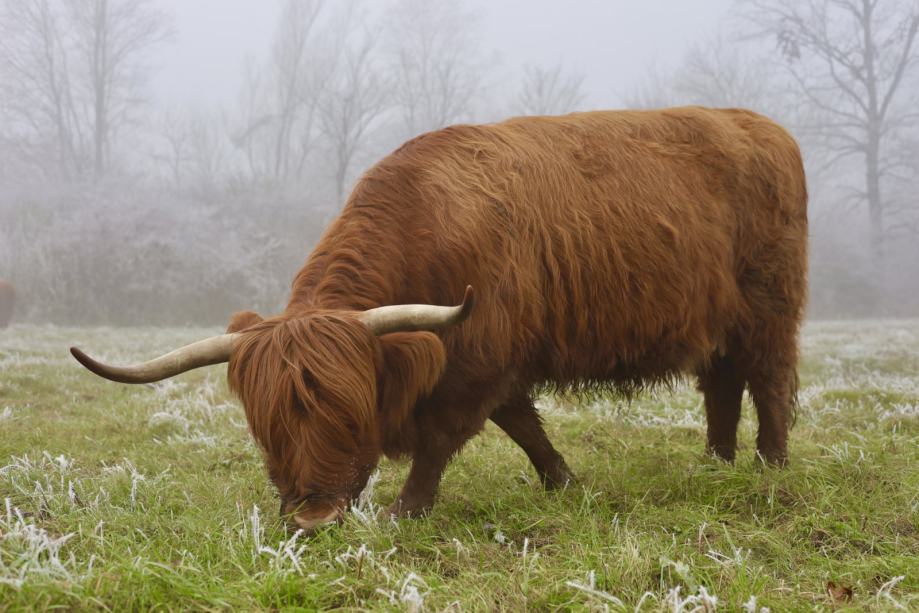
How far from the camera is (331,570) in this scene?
7.63ft

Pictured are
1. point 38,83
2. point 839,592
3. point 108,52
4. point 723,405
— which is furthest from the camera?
point 108,52

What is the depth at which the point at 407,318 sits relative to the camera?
295cm

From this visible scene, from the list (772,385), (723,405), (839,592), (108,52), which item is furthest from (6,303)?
(839,592)

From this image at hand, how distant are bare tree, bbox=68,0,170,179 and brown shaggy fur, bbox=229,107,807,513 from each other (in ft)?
39.3

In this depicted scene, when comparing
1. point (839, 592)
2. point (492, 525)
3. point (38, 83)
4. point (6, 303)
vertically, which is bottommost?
point (6, 303)

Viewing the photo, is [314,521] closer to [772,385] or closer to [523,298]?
[523,298]

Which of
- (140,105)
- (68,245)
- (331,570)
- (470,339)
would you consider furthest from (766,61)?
(331,570)

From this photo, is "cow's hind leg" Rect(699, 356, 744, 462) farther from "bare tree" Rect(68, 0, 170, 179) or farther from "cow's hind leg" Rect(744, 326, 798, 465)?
"bare tree" Rect(68, 0, 170, 179)

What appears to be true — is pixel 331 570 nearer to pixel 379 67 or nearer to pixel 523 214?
pixel 523 214

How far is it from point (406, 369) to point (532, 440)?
137 centimetres

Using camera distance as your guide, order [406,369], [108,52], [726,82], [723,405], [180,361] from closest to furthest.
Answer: [180,361]
[406,369]
[723,405]
[108,52]
[726,82]

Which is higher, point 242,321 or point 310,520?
point 242,321

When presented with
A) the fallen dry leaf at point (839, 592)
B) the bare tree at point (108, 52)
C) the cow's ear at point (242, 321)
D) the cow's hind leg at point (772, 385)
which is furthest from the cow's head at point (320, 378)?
the bare tree at point (108, 52)

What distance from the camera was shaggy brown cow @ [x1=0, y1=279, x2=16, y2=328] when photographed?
31.6 ft
